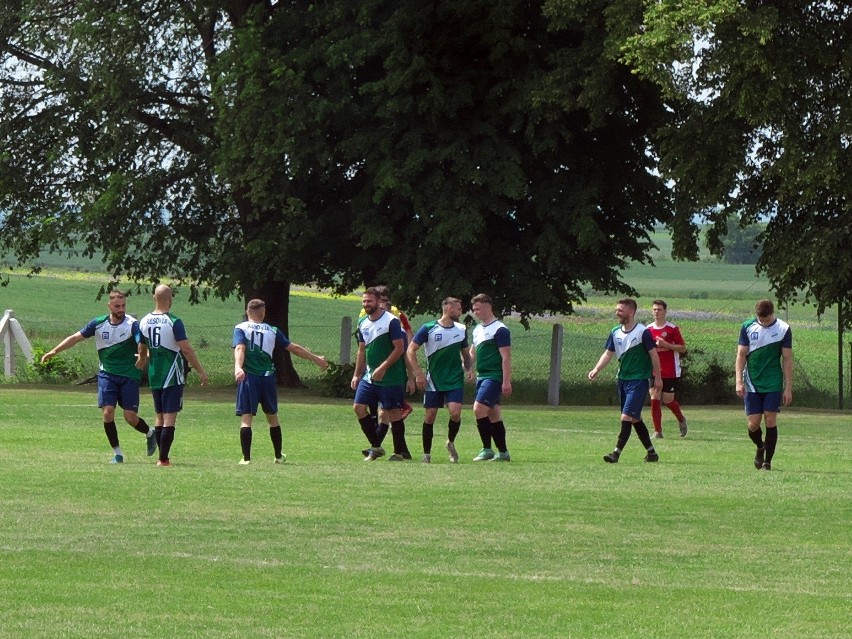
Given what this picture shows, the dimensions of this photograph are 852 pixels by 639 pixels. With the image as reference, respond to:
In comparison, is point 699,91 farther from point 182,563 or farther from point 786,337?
point 182,563

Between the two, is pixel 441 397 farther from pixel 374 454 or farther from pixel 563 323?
pixel 563 323

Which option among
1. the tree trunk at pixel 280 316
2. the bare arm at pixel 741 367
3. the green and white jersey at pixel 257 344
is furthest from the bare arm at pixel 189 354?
the tree trunk at pixel 280 316

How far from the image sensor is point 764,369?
62.3ft

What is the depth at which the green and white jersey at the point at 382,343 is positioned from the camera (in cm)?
1948

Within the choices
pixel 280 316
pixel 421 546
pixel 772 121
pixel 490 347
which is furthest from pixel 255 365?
pixel 280 316

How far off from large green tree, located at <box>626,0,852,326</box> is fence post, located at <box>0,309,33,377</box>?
16536 millimetres

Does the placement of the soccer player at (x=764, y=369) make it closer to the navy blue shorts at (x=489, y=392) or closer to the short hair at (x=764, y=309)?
the short hair at (x=764, y=309)

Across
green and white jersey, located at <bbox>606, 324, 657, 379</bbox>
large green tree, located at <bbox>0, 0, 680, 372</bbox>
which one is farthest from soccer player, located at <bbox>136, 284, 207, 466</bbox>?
large green tree, located at <bbox>0, 0, 680, 372</bbox>

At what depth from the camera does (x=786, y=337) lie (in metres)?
19.0

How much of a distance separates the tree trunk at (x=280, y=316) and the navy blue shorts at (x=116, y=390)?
21514 millimetres

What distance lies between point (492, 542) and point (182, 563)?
2.35 meters

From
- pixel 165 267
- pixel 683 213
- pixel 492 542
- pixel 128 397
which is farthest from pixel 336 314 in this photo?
pixel 492 542

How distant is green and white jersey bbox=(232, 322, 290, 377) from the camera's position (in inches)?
731

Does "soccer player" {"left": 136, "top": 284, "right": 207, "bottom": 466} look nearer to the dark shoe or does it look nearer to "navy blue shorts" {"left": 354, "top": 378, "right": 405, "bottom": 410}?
"navy blue shorts" {"left": 354, "top": 378, "right": 405, "bottom": 410}
